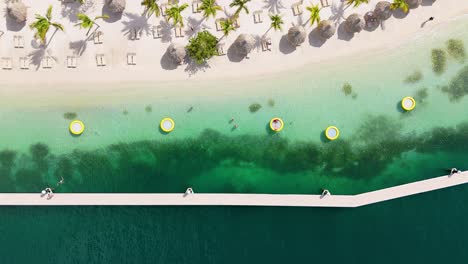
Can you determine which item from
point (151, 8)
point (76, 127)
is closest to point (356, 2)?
point (151, 8)

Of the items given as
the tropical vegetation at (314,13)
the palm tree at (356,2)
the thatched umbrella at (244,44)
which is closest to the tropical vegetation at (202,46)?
the thatched umbrella at (244,44)

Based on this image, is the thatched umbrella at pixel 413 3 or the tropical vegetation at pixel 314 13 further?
the thatched umbrella at pixel 413 3

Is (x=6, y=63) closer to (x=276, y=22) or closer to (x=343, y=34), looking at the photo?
(x=276, y=22)

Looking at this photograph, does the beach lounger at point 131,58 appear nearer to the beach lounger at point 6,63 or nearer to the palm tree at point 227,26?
the palm tree at point 227,26

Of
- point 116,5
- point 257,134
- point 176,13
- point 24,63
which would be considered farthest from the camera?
point 257,134

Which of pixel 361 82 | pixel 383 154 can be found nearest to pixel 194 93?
pixel 361 82

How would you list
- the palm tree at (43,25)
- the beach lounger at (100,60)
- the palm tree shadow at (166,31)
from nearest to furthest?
1. the palm tree at (43,25)
2. the beach lounger at (100,60)
3. the palm tree shadow at (166,31)

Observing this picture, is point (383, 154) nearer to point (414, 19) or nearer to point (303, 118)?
point (303, 118)

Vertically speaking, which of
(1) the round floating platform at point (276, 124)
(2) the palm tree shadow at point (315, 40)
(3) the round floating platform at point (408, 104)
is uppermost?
(2) the palm tree shadow at point (315, 40)
